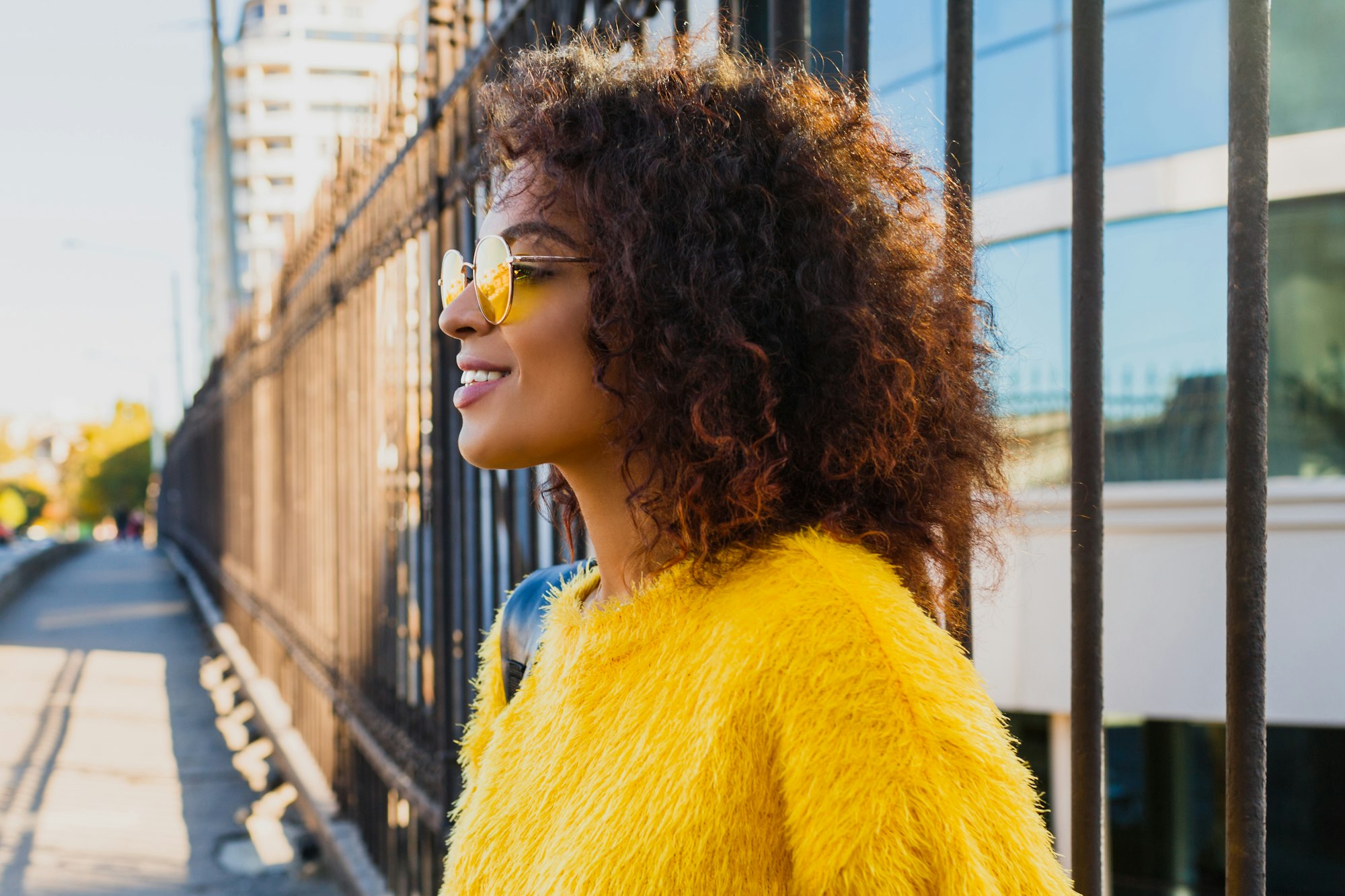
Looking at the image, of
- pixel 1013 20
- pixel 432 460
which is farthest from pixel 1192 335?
pixel 432 460

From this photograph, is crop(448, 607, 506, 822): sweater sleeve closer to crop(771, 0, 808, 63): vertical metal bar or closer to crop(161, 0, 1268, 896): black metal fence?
crop(161, 0, 1268, 896): black metal fence

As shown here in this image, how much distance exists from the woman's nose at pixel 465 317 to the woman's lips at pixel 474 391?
0.06m

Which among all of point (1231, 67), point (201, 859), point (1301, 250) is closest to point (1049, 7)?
point (1301, 250)

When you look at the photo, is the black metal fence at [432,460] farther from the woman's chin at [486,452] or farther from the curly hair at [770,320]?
the woman's chin at [486,452]

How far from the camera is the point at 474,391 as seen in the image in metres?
1.45

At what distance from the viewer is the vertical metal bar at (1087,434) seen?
1.49 meters

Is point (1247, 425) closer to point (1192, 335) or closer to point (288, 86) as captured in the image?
point (1192, 335)

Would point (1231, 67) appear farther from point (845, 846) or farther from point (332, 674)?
point (332, 674)

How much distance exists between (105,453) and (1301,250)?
63681 millimetres

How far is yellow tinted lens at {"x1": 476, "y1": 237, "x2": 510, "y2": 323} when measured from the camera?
138cm

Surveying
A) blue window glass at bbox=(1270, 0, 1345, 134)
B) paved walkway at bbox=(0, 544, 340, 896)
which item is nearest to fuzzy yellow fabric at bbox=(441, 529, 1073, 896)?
paved walkway at bbox=(0, 544, 340, 896)

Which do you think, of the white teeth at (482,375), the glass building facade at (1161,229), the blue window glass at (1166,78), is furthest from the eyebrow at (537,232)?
the blue window glass at (1166,78)

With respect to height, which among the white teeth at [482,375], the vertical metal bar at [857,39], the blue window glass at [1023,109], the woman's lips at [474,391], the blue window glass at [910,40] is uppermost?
the blue window glass at [910,40]

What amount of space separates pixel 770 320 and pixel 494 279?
0.34m
